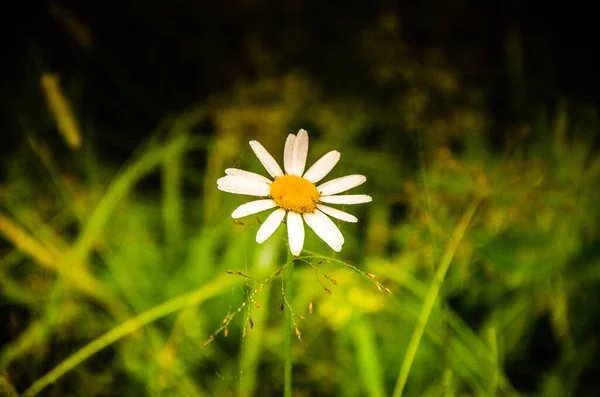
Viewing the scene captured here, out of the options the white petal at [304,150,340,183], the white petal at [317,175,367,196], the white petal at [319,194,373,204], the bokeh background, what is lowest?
the white petal at [319,194,373,204]

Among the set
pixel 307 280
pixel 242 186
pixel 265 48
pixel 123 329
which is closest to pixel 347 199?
pixel 242 186

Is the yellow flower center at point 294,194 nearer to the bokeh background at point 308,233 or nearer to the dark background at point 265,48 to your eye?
the bokeh background at point 308,233

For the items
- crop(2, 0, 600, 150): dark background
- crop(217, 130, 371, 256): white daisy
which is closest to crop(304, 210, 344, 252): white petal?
crop(217, 130, 371, 256): white daisy

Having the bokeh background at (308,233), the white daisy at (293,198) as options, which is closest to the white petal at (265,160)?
the white daisy at (293,198)

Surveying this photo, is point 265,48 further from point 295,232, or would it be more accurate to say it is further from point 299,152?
point 295,232

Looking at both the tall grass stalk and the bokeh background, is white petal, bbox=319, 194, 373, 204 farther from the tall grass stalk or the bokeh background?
the tall grass stalk

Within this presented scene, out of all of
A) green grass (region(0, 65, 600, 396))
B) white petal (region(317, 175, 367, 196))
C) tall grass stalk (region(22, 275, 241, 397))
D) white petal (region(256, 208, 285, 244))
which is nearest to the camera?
white petal (region(256, 208, 285, 244))

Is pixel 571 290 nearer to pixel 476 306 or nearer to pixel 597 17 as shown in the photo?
pixel 476 306
